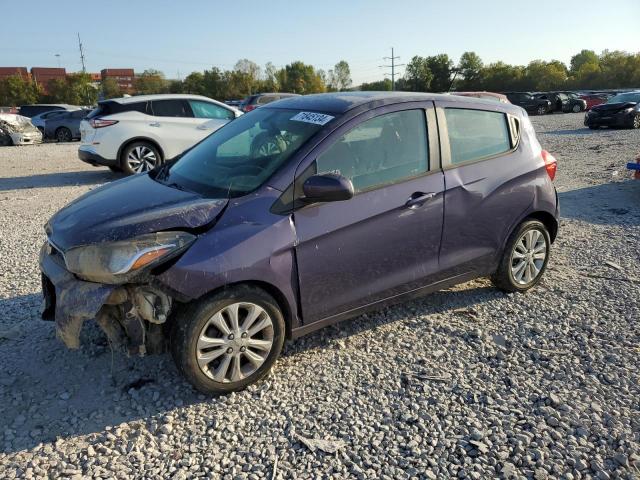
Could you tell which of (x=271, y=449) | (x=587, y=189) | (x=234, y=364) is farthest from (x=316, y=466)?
(x=587, y=189)

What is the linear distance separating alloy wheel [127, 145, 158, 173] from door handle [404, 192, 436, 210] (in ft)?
26.4

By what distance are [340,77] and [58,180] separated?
117m

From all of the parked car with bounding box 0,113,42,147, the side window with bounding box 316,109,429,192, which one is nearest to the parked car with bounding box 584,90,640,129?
the side window with bounding box 316,109,429,192

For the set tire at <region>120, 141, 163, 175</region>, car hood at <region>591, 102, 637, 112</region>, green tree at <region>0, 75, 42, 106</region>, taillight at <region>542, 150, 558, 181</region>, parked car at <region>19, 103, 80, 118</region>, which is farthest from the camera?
green tree at <region>0, 75, 42, 106</region>

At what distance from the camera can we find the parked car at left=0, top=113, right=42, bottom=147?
18.8 metres

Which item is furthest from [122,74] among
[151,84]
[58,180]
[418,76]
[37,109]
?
[58,180]

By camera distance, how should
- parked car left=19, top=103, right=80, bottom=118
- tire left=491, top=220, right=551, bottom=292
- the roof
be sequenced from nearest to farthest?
1. the roof
2. tire left=491, top=220, right=551, bottom=292
3. parked car left=19, top=103, right=80, bottom=118

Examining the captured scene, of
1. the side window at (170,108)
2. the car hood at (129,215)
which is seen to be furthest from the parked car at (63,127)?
the car hood at (129,215)

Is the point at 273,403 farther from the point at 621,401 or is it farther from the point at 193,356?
the point at 621,401

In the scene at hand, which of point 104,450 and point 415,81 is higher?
point 415,81

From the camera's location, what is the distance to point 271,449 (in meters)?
2.69

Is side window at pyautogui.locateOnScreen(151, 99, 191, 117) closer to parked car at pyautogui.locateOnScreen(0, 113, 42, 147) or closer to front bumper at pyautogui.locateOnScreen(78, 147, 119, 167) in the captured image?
front bumper at pyautogui.locateOnScreen(78, 147, 119, 167)

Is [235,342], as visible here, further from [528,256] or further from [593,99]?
[593,99]

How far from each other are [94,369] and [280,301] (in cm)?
137
